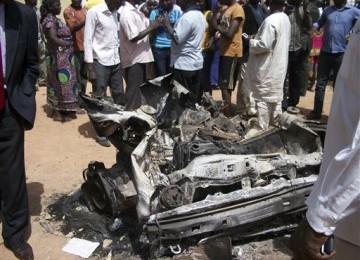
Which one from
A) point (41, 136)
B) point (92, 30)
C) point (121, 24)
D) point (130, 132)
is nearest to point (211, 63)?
point (121, 24)

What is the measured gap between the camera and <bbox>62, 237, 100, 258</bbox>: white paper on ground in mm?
3854

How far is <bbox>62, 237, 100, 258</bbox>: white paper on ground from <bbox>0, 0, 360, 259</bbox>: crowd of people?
333 millimetres

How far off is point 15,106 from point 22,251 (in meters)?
1.26

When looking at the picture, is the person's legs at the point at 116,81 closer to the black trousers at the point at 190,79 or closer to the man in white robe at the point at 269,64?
the black trousers at the point at 190,79

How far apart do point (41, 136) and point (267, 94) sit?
3.51 m

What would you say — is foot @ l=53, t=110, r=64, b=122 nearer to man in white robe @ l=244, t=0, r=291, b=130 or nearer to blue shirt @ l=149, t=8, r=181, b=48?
blue shirt @ l=149, t=8, r=181, b=48

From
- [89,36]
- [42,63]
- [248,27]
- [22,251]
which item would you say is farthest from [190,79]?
[42,63]

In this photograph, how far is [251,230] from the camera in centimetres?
395

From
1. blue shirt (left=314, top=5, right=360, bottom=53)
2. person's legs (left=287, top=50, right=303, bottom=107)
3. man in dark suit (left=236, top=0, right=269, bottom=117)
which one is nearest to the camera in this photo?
blue shirt (left=314, top=5, right=360, bottom=53)

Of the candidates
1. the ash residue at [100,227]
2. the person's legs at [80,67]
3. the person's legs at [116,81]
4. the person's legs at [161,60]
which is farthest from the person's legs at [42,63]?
the ash residue at [100,227]

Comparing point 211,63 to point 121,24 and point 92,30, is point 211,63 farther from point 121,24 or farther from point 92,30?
point 92,30

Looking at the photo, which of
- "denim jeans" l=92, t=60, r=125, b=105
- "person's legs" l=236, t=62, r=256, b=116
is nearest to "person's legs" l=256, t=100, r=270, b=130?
"person's legs" l=236, t=62, r=256, b=116

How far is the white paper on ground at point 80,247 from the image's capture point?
385cm

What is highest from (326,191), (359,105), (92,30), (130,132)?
(359,105)
